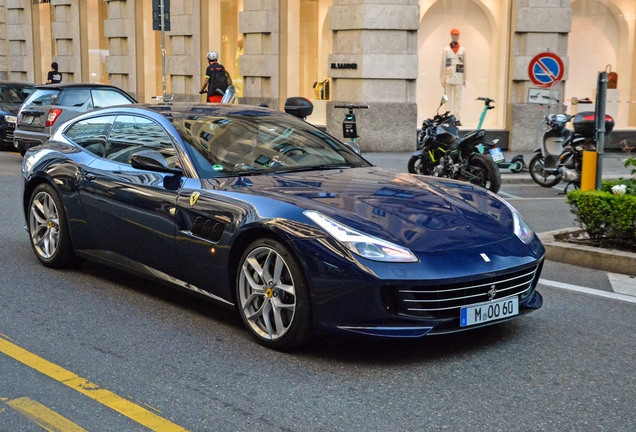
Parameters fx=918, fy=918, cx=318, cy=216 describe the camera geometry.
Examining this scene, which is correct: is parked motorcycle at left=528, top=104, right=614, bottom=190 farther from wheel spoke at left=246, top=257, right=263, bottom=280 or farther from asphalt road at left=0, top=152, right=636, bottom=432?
wheel spoke at left=246, top=257, right=263, bottom=280

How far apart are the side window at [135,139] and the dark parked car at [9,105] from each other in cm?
1451

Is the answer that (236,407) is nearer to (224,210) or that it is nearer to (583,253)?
(224,210)

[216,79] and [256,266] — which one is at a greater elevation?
[216,79]

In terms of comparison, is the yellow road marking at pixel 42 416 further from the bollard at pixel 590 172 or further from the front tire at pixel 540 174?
the front tire at pixel 540 174

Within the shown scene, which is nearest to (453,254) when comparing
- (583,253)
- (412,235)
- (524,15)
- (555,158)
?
(412,235)

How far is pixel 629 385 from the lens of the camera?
15.5ft

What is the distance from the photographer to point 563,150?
1384 cm

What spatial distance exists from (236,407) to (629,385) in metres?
2.02

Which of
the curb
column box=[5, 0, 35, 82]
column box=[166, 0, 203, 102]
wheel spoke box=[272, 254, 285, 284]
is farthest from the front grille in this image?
column box=[5, 0, 35, 82]

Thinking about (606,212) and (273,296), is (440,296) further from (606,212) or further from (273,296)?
(606,212)

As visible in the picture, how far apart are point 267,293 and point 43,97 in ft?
43.1

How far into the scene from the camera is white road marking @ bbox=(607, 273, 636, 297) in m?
6.83

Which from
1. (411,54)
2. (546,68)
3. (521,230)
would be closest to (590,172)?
(521,230)

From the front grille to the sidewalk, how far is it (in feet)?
28.8
